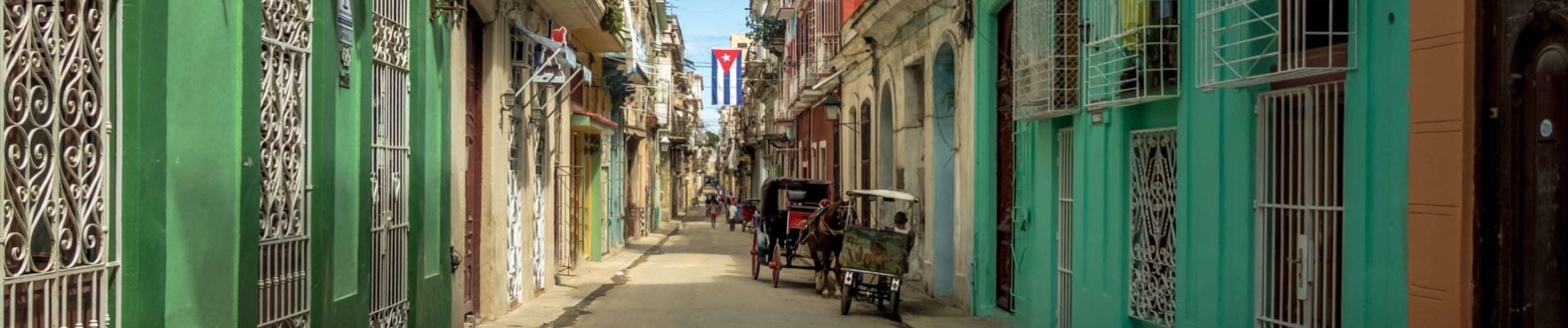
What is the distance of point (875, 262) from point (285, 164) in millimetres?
8476

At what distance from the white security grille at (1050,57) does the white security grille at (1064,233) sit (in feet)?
1.36

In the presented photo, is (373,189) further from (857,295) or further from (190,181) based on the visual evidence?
(857,295)

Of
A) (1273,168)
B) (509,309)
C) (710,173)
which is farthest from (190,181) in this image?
(710,173)

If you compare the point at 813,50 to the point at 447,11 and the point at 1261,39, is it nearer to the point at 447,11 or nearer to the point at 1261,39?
the point at 447,11

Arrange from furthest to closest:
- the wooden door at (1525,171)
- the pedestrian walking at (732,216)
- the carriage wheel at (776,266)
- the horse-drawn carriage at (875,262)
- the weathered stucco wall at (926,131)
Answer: the pedestrian walking at (732,216) → the carriage wheel at (776,266) → the weathered stucco wall at (926,131) → the horse-drawn carriage at (875,262) → the wooden door at (1525,171)

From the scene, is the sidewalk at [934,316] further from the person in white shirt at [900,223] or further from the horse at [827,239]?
the horse at [827,239]

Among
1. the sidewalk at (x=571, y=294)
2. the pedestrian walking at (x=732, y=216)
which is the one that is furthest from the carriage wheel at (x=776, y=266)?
the pedestrian walking at (x=732, y=216)

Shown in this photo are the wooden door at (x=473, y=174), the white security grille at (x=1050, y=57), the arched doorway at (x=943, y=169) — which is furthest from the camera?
the arched doorway at (x=943, y=169)

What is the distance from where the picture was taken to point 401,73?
33.1 feet

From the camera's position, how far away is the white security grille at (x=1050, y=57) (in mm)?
11773

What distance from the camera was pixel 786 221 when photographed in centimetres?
2025

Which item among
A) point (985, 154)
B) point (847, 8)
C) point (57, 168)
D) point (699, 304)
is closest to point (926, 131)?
point (985, 154)

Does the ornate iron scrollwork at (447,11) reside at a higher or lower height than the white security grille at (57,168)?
higher

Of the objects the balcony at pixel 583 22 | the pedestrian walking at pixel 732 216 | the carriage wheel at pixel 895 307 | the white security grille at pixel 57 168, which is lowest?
the pedestrian walking at pixel 732 216
